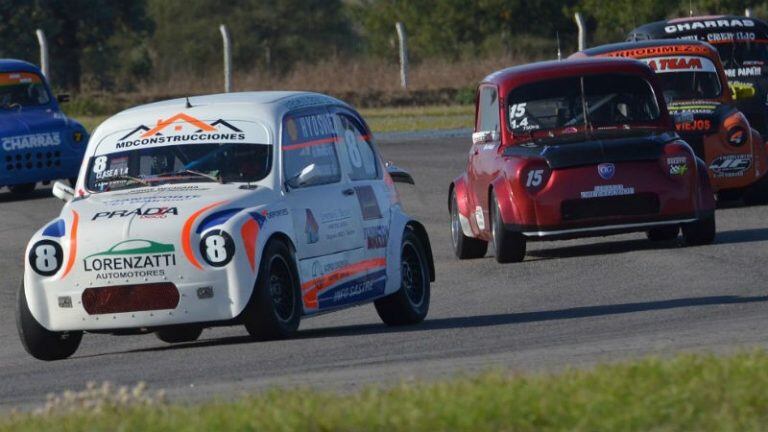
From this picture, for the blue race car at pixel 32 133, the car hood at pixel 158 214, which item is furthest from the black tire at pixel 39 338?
the blue race car at pixel 32 133

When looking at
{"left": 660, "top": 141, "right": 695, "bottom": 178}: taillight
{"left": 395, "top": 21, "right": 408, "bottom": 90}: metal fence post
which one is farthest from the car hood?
{"left": 395, "top": 21, "right": 408, "bottom": 90}: metal fence post

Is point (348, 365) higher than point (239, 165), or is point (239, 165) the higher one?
point (239, 165)

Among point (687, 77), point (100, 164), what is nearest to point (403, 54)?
point (687, 77)

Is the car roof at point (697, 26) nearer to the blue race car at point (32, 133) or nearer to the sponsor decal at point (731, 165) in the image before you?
the sponsor decal at point (731, 165)

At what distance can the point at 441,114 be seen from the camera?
40188 millimetres

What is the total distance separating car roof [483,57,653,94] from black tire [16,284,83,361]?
6.33m

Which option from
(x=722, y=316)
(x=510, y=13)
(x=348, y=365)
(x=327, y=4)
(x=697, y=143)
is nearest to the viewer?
(x=348, y=365)

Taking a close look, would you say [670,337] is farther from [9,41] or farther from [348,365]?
[9,41]

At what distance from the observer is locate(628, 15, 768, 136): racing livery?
78.2 feet

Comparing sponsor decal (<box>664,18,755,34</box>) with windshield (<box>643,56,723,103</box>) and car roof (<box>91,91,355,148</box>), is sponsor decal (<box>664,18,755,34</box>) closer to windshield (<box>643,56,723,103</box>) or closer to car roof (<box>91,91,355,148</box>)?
windshield (<box>643,56,723,103</box>)

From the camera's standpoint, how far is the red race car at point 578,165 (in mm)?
15188

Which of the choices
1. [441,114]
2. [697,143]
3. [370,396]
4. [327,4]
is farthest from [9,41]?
[370,396]

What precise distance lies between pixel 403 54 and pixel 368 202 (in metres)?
31.5

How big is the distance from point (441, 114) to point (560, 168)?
25060 millimetres
